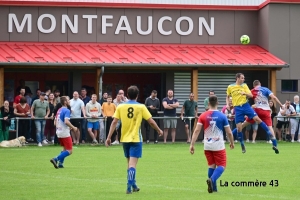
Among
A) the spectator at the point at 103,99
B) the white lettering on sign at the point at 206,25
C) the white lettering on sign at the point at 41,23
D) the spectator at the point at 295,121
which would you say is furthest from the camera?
the white lettering on sign at the point at 206,25

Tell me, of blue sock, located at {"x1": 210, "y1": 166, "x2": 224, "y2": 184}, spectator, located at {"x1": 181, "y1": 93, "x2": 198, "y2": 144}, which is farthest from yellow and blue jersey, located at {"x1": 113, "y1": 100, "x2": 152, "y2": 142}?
spectator, located at {"x1": 181, "y1": 93, "x2": 198, "y2": 144}

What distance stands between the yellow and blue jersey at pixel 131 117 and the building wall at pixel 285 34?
75.8 ft

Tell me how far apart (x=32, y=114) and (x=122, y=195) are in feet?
56.6

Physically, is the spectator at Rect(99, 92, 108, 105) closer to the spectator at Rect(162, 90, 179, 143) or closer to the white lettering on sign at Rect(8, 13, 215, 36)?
the spectator at Rect(162, 90, 179, 143)

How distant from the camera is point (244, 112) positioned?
76.3 feet

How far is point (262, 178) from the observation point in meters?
16.2

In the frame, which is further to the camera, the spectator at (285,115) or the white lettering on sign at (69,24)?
the white lettering on sign at (69,24)

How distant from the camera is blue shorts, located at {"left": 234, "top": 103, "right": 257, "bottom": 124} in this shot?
2311cm

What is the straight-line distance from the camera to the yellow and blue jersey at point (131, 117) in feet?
45.4

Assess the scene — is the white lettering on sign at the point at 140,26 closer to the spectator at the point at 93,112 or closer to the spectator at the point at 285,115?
the spectator at the point at 93,112

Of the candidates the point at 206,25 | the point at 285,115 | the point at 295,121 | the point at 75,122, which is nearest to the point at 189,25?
the point at 206,25

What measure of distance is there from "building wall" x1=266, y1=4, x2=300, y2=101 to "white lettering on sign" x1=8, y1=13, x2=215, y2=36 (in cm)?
282

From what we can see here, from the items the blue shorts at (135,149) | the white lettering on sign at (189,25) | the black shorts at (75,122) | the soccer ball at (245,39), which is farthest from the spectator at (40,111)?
the blue shorts at (135,149)

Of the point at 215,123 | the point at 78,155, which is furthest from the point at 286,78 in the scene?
the point at 215,123
